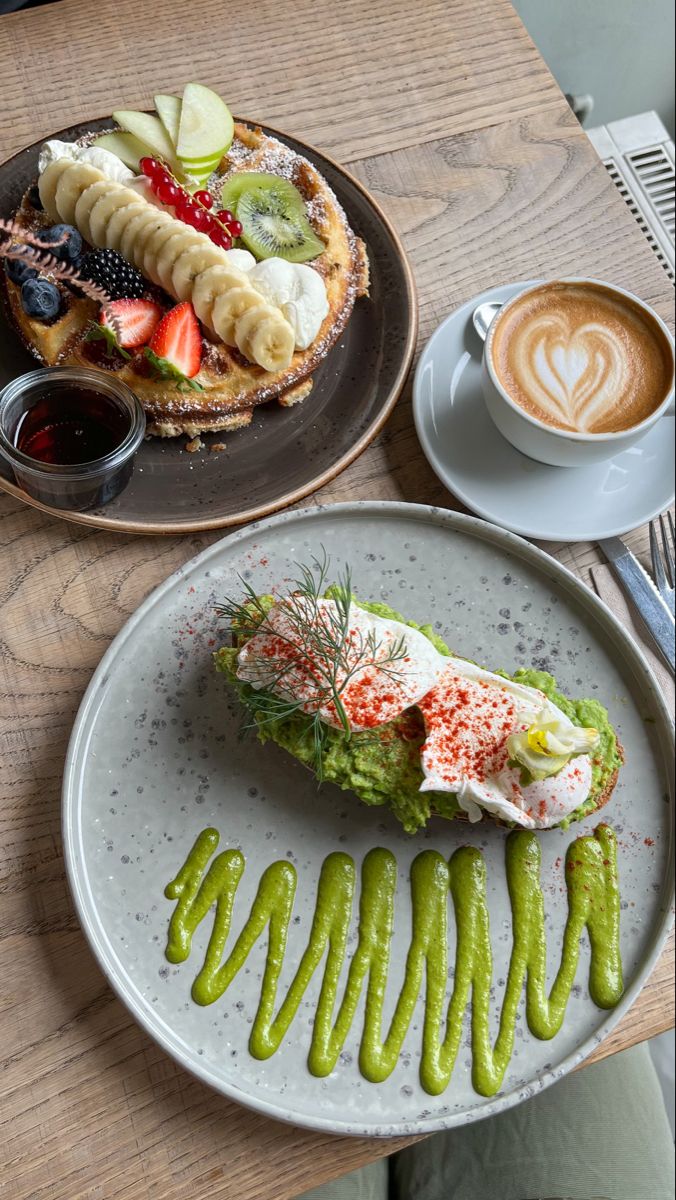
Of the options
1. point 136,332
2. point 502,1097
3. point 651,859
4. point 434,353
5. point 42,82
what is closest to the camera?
point 502,1097

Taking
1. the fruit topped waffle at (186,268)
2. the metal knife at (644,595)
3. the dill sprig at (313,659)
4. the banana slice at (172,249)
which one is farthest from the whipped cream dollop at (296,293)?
the metal knife at (644,595)

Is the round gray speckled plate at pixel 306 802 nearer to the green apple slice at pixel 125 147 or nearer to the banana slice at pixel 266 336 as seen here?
the banana slice at pixel 266 336

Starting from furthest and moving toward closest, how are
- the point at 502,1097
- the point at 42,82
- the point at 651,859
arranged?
the point at 42,82 < the point at 651,859 < the point at 502,1097

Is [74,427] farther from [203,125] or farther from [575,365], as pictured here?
[575,365]

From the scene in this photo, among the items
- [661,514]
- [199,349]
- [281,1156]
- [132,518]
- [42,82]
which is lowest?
[281,1156]

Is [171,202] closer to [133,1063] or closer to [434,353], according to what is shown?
[434,353]

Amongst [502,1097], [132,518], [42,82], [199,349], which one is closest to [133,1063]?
[502,1097]
